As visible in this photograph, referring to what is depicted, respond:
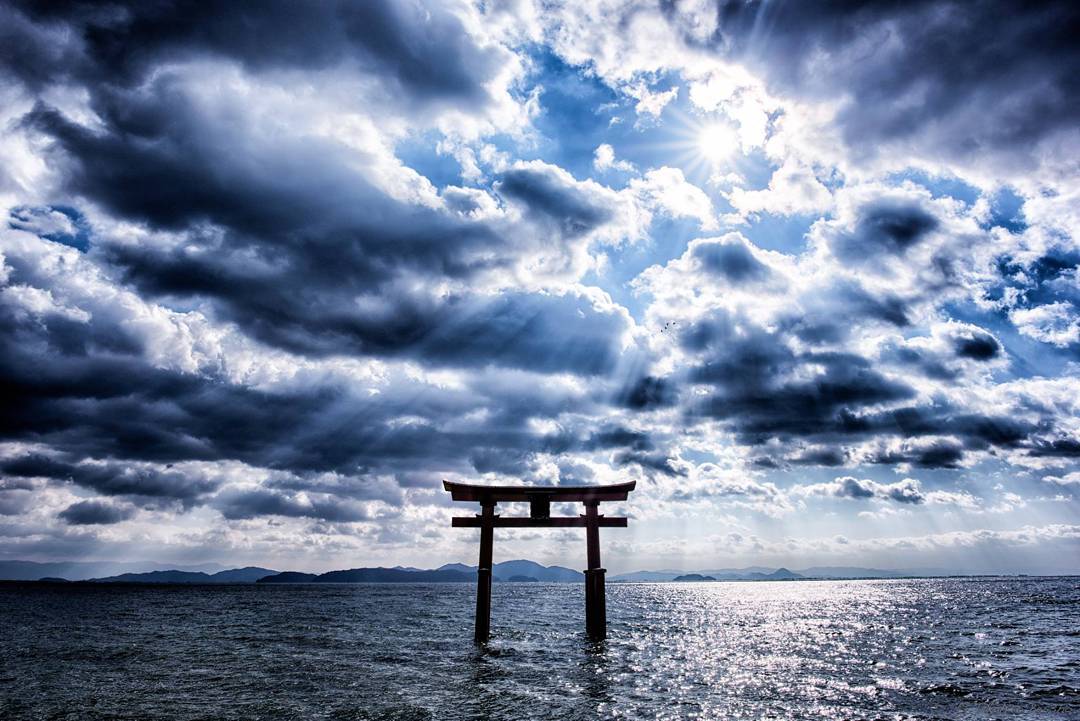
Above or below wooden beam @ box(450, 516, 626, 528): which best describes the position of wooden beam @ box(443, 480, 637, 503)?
above

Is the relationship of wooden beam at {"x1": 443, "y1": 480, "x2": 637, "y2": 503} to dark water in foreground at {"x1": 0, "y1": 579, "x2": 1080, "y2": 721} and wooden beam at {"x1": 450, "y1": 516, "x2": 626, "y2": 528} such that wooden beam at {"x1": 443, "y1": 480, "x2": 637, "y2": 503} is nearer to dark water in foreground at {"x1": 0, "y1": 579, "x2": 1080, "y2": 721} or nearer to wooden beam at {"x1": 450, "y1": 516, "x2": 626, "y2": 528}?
wooden beam at {"x1": 450, "y1": 516, "x2": 626, "y2": 528}

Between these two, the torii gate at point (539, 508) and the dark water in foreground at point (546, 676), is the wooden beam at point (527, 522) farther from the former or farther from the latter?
the dark water in foreground at point (546, 676)

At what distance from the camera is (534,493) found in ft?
78.1

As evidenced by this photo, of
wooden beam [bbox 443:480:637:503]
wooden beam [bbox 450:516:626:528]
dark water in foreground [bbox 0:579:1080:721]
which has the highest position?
wooden beam [bbox 443:480:637:503]

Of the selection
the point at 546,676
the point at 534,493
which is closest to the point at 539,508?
the point at 534,493

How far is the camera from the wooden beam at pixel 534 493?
23.8 meters

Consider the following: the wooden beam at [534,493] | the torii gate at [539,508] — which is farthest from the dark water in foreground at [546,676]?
the wooden beam at [534,493]

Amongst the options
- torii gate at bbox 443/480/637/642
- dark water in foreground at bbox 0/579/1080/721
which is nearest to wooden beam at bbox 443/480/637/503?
torii gate at bbox 443/480/637/642

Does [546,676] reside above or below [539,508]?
below

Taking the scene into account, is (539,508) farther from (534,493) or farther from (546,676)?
(546,676)

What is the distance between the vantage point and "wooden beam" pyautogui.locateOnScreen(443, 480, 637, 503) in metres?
23.8

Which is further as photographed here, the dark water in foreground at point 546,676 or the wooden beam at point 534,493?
the wooden beam at point 534,493

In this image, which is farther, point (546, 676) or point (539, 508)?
point (539, 508)

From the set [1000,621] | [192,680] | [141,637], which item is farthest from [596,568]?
[1000,621]
